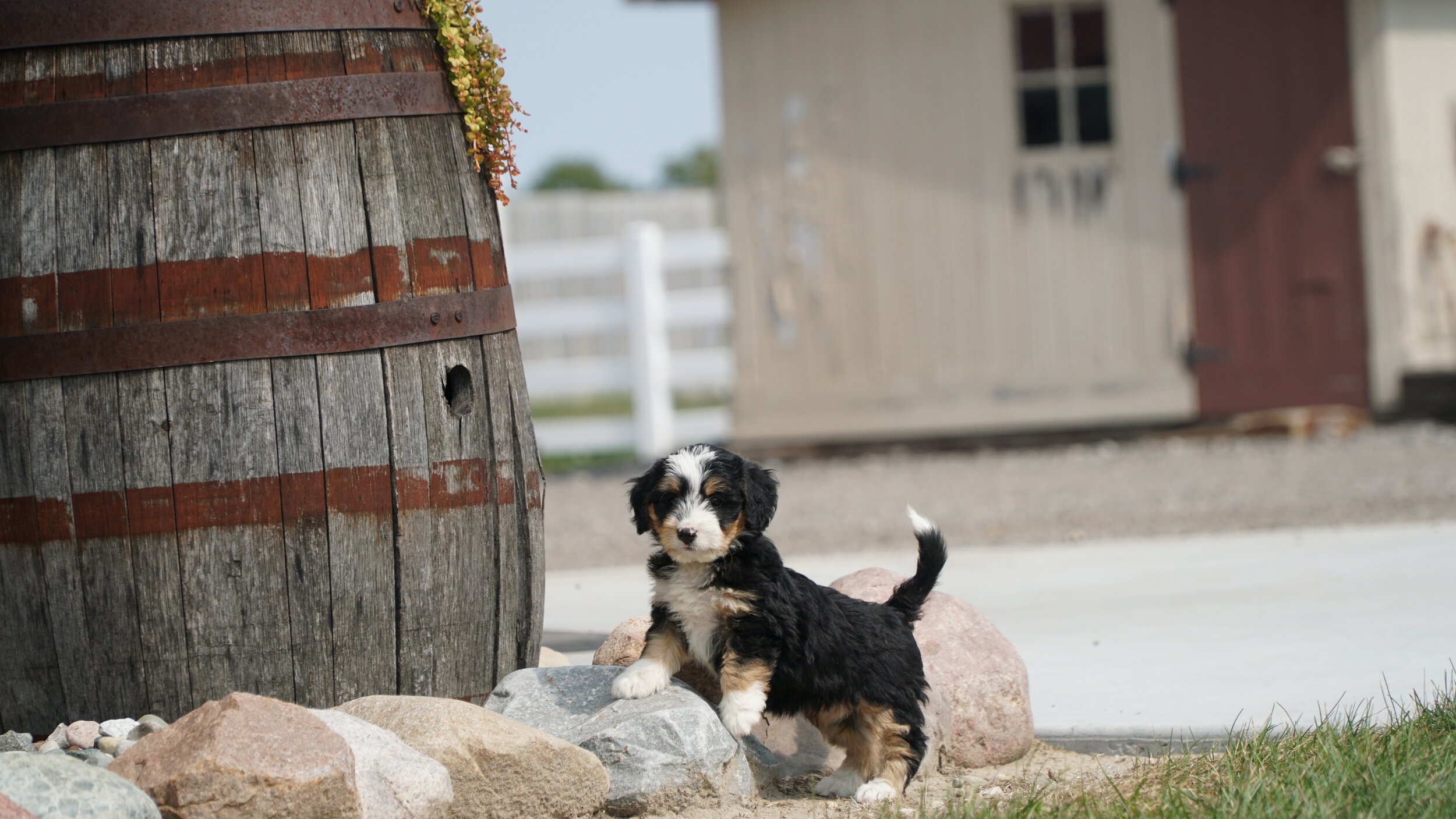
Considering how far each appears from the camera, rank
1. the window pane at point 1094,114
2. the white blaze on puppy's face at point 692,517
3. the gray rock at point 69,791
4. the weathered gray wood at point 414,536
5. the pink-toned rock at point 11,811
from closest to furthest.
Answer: the pink-toned rock at point 11,811
the gray rock at point 69,791
the white blaze on puppy's face at point 692,517
the weathered gray wood at point 414,536
the window pane at point 1094,114

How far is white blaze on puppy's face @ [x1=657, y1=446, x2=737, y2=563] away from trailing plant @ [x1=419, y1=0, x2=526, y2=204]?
95cm

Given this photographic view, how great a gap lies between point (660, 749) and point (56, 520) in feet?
4.52

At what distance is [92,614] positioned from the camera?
10.0ft

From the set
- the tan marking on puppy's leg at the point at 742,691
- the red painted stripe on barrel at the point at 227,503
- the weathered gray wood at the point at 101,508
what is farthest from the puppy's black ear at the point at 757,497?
the weathered gray wood at the point at 101,508

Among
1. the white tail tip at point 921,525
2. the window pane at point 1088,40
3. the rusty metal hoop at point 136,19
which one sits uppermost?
the window pane at point 1088,40

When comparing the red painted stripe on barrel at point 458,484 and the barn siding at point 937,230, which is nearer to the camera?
the red painted stripe on barrel at point 458,484

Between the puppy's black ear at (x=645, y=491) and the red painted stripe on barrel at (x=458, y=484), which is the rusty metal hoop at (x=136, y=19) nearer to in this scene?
the red painted stripe on barrel at (x=458, y=484)

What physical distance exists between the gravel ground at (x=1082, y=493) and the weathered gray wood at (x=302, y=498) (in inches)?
146

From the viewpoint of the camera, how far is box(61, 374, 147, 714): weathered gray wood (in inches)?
119

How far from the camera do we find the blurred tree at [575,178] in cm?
4978

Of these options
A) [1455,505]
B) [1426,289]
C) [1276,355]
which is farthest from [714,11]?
[1455,505]

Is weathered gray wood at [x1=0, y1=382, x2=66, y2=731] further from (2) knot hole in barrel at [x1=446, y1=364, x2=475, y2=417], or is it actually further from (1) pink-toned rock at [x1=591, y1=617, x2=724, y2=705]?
(1) pink-toned rock at [x1=591, y1=617, x2=724, y2=705]

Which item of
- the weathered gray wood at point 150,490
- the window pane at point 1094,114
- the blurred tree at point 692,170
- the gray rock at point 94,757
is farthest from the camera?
the blurred tree at point 692,170

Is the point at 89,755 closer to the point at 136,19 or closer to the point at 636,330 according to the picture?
the point at 136,19
